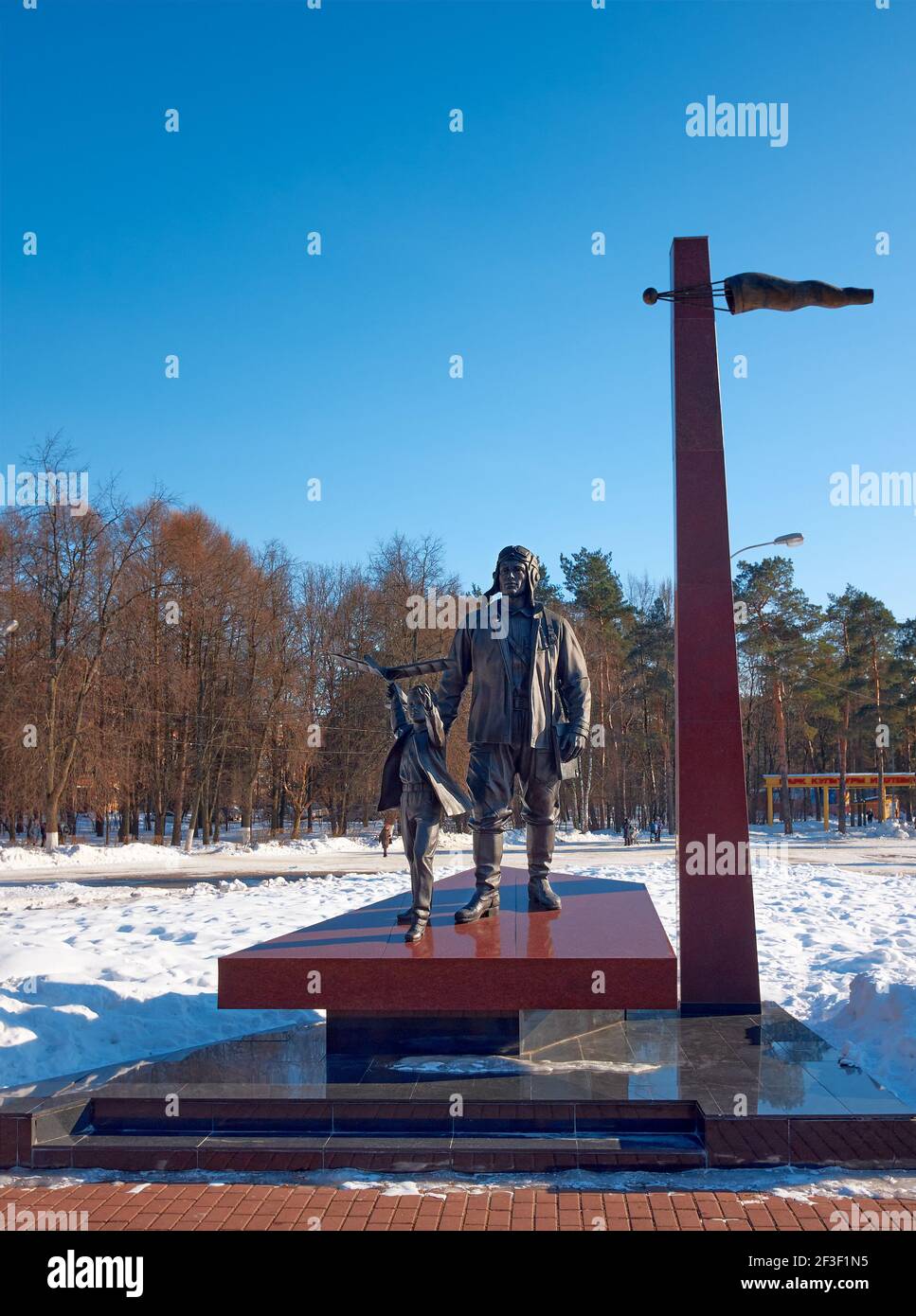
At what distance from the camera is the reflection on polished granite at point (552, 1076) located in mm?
5418

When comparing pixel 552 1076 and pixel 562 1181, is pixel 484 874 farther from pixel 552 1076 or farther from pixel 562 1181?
pixel 562 1181

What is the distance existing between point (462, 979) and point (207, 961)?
4.20 m

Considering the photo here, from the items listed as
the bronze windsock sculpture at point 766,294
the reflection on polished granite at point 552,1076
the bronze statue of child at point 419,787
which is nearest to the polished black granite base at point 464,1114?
the reflection on polished granite at point 552,1076

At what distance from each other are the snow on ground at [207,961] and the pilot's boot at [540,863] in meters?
2.10

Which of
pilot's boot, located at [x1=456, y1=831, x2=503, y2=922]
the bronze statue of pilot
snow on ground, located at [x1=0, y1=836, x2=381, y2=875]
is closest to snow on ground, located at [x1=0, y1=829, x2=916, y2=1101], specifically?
pilot's boot, located at [x1=456, y1=831, x2=503, y2=922]

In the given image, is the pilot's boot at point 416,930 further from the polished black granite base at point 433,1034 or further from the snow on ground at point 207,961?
the snow on ground at point 207,961

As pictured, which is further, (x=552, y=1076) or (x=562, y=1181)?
(x=552, y=1076)

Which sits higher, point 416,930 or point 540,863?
point 540,863

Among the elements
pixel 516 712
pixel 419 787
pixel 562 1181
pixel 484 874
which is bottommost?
pixel 562 1181

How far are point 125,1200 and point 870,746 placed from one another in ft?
181

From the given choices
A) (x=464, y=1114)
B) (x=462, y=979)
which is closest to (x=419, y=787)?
(x=462, y=979)

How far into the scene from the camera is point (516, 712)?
7188mm
